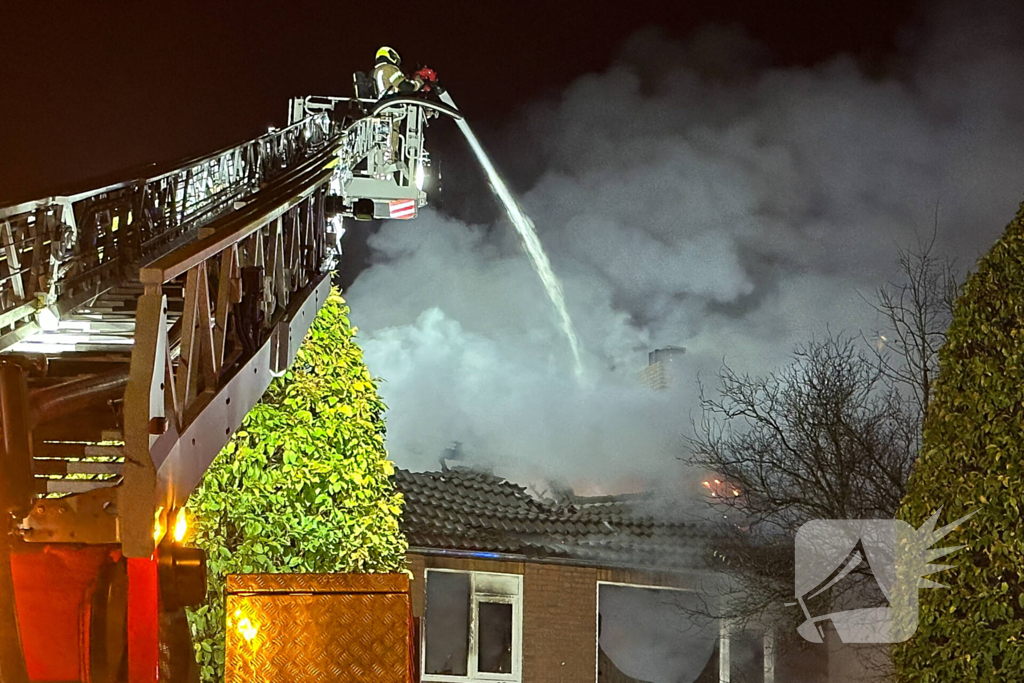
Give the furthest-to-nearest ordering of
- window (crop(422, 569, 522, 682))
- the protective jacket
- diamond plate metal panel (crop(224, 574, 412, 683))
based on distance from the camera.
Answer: the protective jacket → window (crop(422, 569, 522, 682)) → diamond plate metal panel (crop(224, 574, 412, 683))

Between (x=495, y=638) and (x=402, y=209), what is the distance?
611cm

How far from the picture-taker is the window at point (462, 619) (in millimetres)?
11562

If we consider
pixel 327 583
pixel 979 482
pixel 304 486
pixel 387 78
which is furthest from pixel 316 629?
→ pixel 387 78

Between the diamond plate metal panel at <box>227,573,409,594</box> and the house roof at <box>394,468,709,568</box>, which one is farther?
the house roof at <box>394,468,709,568</box>

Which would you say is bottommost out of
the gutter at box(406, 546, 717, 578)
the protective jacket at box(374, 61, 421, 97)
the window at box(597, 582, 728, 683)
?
the window at box(597, 582, 728, 683)

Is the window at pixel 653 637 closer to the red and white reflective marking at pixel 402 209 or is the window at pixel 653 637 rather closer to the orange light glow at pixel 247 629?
the red and white reflective marking at pixel 402 209

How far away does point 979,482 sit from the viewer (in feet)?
15.7

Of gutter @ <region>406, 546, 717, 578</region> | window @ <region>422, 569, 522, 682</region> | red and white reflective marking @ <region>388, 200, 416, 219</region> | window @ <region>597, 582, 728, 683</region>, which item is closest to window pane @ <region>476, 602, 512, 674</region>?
window @ <region>422, 569, 522, 682</region>

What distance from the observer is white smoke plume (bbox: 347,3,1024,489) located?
13.1m

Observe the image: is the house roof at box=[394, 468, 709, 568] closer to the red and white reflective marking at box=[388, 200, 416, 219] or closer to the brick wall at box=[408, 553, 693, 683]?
the brick wall at box=[408, 553, 693, 683]

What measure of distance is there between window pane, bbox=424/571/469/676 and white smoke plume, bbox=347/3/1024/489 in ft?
8.37

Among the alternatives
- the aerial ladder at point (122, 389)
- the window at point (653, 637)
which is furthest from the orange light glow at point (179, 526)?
the window at point (653, 637)

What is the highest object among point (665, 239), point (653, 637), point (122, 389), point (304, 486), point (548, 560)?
point (665, 239)

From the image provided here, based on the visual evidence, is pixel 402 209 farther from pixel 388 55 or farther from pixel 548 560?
pixel 548 560
